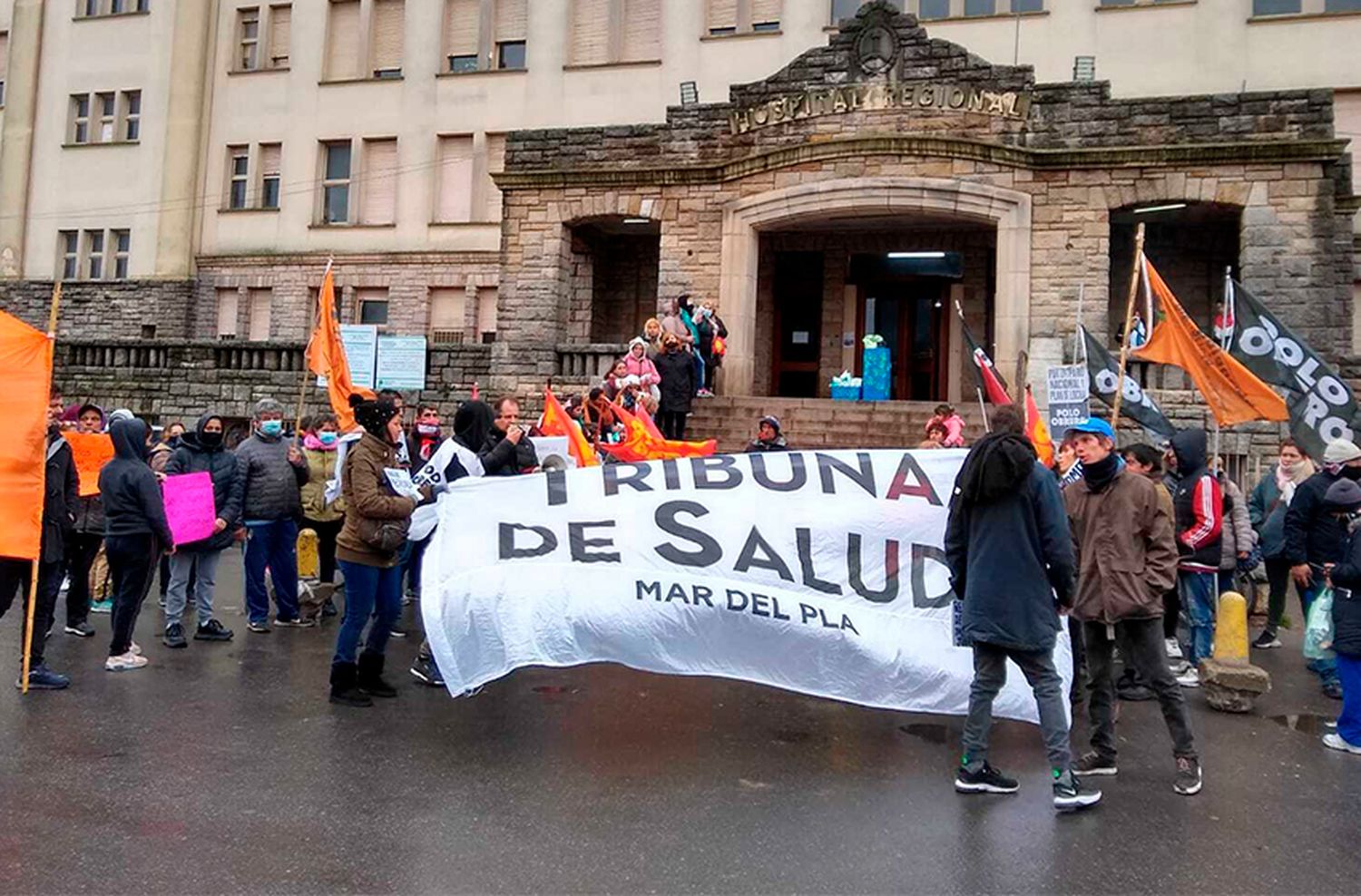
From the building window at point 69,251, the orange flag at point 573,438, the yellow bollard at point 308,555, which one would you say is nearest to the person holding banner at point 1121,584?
the orange flag at point 573,438

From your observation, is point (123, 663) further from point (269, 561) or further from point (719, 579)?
point (719, 579)

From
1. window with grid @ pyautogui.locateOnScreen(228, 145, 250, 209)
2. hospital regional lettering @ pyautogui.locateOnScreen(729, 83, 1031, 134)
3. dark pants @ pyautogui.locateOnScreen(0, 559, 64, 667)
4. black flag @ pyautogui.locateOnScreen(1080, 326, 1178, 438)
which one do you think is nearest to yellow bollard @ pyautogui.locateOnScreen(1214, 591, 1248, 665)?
black flag @ pyautogui.locateOnScreen(1080, 326, 1178, 438)

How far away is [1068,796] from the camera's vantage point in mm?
4922

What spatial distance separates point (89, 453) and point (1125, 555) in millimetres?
8499

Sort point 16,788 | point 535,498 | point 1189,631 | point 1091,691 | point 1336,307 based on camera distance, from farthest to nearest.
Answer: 1. point 1336,307
2. point 1189,631
3. point 535,498
4. point 1091,691
5. point 16,788

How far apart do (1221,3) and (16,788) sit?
966 inches

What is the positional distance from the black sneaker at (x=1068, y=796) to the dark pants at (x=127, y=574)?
613 centimetres

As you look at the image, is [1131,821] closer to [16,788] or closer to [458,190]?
[16,788]

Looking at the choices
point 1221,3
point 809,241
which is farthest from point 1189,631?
point 1221,3

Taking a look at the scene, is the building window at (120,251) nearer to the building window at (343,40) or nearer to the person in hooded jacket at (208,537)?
the building window at (343,40)

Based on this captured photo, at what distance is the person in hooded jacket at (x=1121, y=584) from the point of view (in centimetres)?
533

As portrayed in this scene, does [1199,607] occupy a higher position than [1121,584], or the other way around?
[1121,584]

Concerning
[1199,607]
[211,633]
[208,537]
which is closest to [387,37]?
[208,537]

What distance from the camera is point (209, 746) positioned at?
18.5ft
